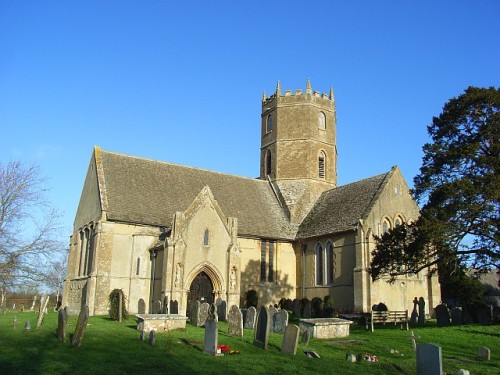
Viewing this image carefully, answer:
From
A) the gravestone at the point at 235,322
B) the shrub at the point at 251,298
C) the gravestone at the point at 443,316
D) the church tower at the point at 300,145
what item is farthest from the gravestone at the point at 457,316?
the church tower at the point at 300,145

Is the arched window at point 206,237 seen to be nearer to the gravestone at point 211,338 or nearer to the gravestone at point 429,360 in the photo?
the gravestone at point 211,338

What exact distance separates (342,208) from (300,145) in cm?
835

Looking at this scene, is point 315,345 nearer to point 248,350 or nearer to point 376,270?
point 248,350

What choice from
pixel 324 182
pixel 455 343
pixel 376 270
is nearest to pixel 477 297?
pixel 324 182

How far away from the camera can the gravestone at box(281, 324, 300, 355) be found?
14.2 metres

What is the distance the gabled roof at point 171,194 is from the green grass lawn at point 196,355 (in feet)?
42.6

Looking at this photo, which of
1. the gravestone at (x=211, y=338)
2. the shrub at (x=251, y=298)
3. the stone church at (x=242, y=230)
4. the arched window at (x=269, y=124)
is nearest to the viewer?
the gravestone at (x=211, y=338)

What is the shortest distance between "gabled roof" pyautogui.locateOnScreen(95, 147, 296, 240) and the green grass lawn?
511 inches

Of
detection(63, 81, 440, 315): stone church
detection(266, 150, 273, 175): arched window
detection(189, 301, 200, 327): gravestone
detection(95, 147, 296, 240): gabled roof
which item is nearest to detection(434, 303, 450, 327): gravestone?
detection(63, 81, 440, 315): stone church

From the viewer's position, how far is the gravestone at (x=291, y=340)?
14.2 meters

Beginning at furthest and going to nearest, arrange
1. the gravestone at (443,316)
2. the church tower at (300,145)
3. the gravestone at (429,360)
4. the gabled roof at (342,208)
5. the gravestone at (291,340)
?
the church tower at (300,145) → the gabled roof at (342,208) → the gravestone at (443,316) → the gravestone at (291,340) → the gravestone at (429,360)

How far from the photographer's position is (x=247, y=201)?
37.8 m

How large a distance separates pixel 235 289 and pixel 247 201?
9432 mm

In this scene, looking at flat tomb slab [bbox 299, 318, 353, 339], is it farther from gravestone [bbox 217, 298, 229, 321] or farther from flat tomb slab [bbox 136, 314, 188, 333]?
gravestone [bbox 217, 298, 229, 321]
